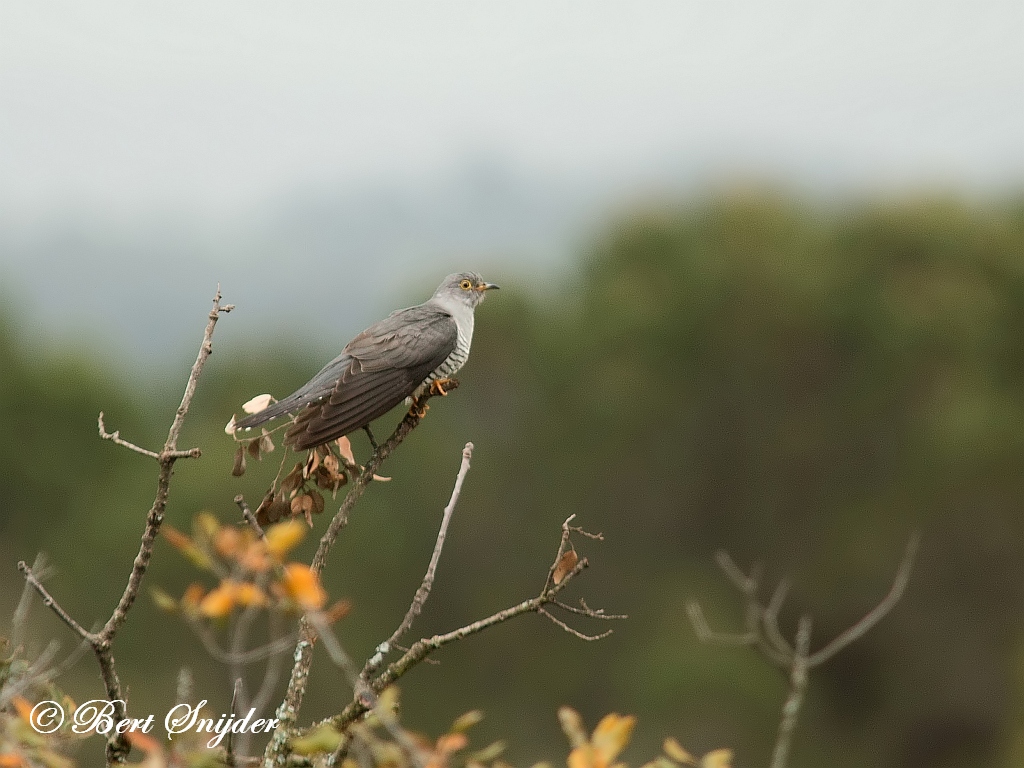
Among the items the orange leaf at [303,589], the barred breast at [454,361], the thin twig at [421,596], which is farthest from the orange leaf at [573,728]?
the barred breast at [454,361]

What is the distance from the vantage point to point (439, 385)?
5.38 metres

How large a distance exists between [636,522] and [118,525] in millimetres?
13143

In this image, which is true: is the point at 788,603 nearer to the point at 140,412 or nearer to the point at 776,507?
the point at 776,507

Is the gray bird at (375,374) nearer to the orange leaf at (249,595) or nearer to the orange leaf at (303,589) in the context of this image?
the orange leaf at (249,595)

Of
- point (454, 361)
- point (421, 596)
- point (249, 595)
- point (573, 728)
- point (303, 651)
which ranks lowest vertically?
point (454, 361)

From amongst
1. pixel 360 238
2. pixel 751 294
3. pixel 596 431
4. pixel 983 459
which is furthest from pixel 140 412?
pixel 360 238

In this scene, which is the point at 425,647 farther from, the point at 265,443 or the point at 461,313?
the point at 461,313

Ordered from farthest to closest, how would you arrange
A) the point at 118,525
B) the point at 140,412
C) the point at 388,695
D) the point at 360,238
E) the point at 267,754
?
the point at 360,238
the point at 140,412
the point at 118,525
the point at 267,754
the point at 388,695

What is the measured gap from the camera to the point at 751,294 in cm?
3403

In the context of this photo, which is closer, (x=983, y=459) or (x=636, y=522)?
(x=983, y=459)

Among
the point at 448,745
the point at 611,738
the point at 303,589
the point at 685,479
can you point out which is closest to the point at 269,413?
the point at 448,745

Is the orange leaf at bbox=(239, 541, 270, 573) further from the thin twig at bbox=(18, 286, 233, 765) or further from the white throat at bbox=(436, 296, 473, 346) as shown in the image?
the white throat at bbox=(436, 296, 473, 346)

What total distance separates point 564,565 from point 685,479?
30285 mm

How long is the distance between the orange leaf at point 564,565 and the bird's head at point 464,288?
3876mm
